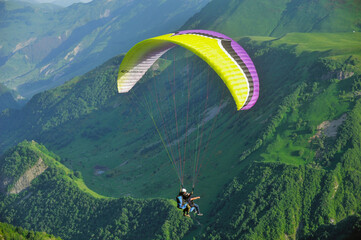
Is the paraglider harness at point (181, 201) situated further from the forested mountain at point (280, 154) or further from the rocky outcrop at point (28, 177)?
the rocky outcrop at point (28, 177)

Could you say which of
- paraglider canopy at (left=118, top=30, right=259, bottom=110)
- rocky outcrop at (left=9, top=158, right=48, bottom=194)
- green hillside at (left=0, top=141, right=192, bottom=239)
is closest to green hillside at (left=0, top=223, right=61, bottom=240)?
green hillside at (left=0, top=141, right=192, bottom=239)

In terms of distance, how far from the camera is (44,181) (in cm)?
10538

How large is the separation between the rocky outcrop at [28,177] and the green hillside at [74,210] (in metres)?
1.18

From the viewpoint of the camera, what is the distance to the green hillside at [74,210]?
249ft

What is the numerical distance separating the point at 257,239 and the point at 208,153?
3998 centimetres

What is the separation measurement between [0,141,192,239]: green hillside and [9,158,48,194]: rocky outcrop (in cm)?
118

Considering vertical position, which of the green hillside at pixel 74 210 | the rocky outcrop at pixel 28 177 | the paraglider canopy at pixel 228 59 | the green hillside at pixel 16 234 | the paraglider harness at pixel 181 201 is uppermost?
the paraglider canopy at pixel 228 59

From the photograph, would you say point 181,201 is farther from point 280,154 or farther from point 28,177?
point 28,177

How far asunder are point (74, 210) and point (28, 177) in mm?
23191

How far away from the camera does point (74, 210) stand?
306ft

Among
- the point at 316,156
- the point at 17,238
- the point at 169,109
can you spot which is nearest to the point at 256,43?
the point at 169,109

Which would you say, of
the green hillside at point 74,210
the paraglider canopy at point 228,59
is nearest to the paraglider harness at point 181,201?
the paraglider canopy at point 228,59

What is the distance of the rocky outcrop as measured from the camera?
350 ft

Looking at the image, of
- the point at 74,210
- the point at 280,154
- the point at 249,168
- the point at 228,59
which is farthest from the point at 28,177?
the point at 228,59
